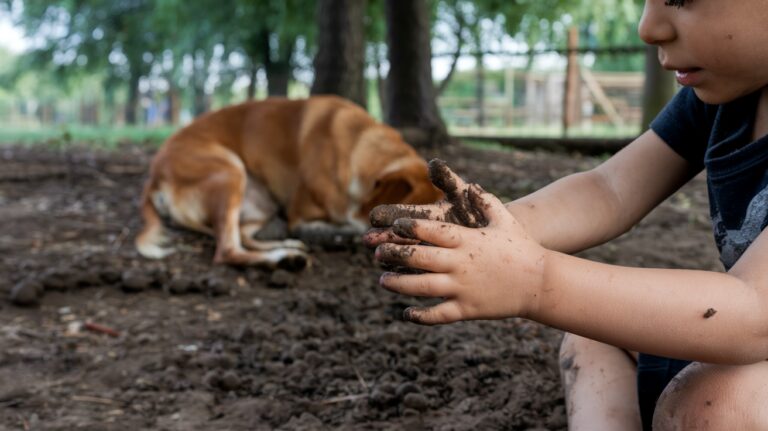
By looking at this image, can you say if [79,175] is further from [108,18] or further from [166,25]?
[108,18]

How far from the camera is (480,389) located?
2.47 meters

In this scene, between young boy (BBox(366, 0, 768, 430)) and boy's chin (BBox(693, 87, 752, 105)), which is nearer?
young boy (BBox(366, 0, 768, 430))

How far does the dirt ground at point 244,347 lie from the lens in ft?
7.73

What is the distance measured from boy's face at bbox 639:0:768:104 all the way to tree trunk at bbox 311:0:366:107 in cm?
643

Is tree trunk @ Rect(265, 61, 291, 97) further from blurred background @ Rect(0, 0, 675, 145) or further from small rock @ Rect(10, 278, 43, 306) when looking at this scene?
small rock @ Rect(10, 278, 43, 306)

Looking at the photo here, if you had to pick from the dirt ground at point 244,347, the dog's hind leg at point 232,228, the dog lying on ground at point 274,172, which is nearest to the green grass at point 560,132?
the dog lying on ground at point 274,172

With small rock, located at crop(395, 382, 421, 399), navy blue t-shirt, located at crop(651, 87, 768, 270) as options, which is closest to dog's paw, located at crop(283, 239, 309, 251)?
small rock, located at crop(395, 382, 421, 399)

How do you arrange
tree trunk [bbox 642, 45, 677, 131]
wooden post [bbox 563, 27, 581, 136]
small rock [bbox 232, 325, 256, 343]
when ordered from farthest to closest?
wooden post [bbox 563, 27, 581, 136], tree trunk [bbox 642, 45, 677, 131], small rock [bbox 232, 325, 256, 343]

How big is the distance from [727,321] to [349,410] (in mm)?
1346

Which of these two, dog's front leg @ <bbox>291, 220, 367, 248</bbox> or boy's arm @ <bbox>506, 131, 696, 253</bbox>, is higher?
boy's arm @ <bbox>506, 131, 696, 253</bbox>

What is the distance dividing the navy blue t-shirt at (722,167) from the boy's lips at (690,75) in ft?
0.59

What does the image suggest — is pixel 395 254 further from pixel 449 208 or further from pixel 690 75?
pixel 690 75

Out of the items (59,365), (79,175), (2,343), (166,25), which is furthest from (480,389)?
(166,25)

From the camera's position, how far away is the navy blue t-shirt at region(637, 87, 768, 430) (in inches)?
61.4
